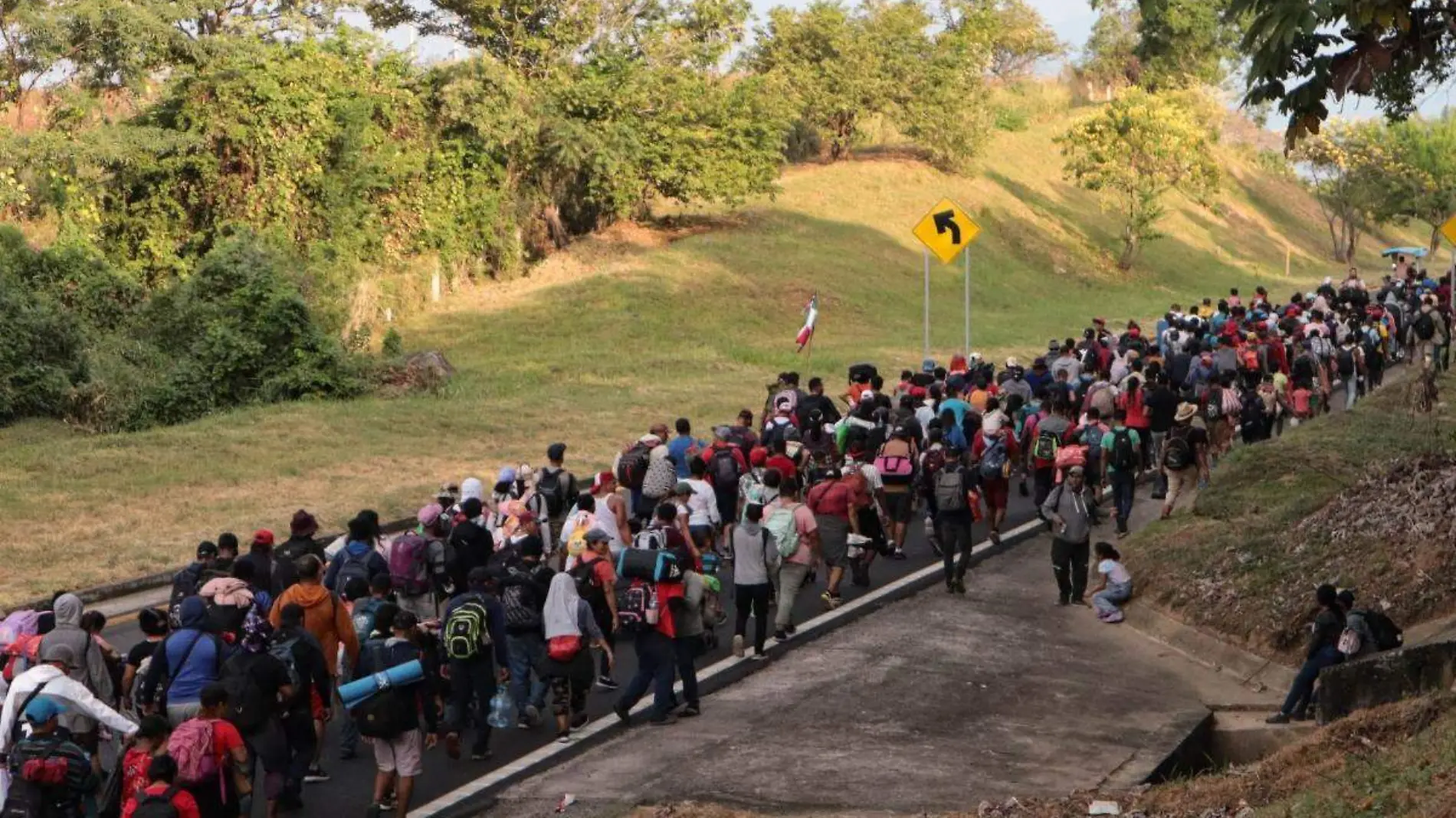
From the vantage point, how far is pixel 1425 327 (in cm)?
2720

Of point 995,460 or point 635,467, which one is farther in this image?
point 995,460

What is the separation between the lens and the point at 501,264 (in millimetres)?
Answer: 42625

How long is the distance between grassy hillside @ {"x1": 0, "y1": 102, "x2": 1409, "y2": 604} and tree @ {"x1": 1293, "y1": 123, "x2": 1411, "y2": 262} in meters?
2.72

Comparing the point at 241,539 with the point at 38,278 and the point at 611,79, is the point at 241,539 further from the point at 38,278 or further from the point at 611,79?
the point at 611,79

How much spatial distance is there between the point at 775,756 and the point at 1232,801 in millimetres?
3440

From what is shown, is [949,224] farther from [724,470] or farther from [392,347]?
[392,347]

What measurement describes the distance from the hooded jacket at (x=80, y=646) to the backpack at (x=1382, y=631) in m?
8.60

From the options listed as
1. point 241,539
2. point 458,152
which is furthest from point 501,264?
point 241,539

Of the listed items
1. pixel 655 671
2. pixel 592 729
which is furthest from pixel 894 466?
pixel 592 729

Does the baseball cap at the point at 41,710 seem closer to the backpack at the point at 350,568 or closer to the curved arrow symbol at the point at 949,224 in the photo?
the backpack at the point at 350,568

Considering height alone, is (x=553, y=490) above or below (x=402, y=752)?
above

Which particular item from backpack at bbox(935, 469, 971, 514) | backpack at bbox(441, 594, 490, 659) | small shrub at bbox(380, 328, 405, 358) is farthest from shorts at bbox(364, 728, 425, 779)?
small shrub at bbox(380, 328, 405, 358)

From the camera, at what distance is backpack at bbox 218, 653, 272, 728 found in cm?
1025

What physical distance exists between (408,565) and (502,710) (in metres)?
1.61
